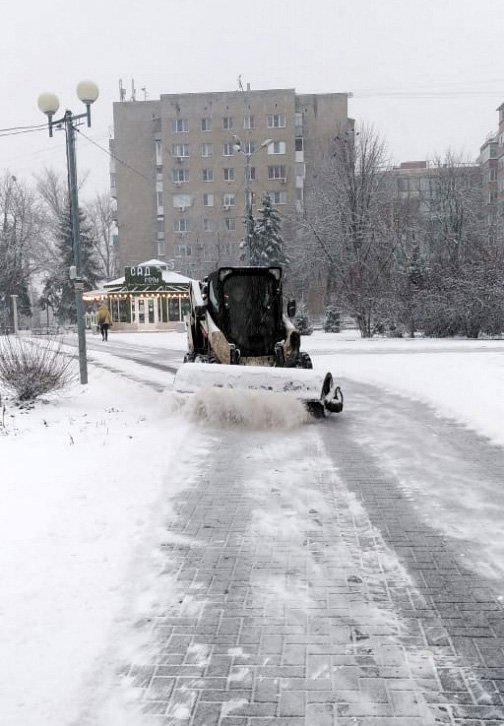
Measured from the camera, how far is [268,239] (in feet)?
162

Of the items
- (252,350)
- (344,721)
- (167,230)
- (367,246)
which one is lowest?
(344,721)

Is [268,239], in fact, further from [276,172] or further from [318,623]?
[318,623]

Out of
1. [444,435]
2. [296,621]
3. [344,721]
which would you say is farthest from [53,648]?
[444,435]

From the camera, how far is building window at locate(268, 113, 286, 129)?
68.1 meters

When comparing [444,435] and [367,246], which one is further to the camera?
[367,246]

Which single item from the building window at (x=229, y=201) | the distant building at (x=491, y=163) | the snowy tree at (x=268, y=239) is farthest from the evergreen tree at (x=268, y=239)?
the distant building at (x=491, y=163)

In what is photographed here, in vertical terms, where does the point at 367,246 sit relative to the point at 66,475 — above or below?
above

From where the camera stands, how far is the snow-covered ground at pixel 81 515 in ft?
10.5

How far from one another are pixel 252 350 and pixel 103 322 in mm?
23553

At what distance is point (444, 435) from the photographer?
870 centimetres

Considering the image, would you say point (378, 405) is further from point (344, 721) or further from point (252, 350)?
point (344, 721)

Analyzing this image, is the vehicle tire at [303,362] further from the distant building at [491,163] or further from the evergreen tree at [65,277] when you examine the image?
the distant building at [491,163]

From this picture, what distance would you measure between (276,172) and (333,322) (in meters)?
35.6

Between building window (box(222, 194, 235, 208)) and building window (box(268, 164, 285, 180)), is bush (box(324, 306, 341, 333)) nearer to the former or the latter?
building window (box(268, 164, 285, 180))
